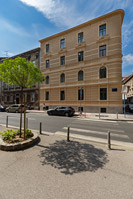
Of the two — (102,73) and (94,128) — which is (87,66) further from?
(94,128)

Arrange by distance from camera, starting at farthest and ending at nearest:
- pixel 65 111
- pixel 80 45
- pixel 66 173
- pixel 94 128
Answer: pixel 80 45
pixel 65 111
pixel 94 128
pixel 66 173

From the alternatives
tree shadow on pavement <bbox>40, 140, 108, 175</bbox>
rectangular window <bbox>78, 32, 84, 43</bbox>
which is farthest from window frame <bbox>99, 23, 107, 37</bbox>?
tree shadow on pavement <bbox>40, 140, 108, 175</bbox>

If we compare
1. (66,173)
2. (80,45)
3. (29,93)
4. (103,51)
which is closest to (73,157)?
(66,173)

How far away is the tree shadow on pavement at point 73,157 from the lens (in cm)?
291

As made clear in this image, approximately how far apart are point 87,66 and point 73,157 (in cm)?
1700

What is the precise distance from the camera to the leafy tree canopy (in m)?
4.72

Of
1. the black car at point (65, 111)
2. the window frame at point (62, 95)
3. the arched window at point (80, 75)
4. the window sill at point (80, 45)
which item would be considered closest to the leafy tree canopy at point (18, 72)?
the black car at point (65, 111)

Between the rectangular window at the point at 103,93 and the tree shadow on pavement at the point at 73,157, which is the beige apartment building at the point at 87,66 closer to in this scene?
the rectangular window at the point at 103,93

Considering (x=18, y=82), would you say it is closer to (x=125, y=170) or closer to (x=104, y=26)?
(x=125, y=170)

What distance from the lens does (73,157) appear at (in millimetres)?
3443

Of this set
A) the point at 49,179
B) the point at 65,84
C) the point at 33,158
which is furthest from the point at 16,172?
the point at 65,84

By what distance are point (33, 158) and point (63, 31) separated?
23314mm

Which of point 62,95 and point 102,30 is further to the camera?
point 62,95

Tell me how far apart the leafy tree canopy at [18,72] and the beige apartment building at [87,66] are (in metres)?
9.81
